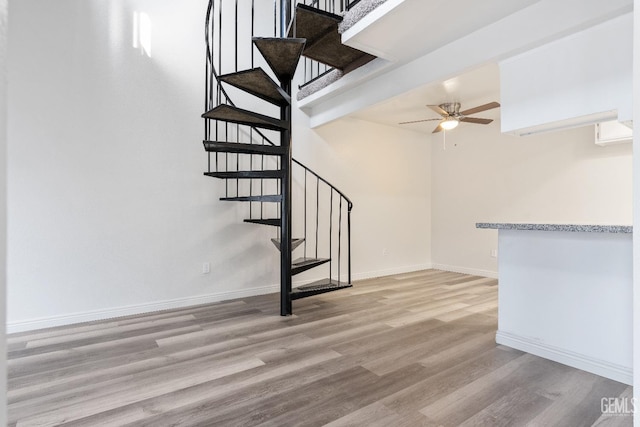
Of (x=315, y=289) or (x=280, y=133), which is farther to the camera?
(x=280, y=133)

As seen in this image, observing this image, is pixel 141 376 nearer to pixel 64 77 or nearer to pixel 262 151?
pixel 262 151

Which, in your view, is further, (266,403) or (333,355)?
(333,355)

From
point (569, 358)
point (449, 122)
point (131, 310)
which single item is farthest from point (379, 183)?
point (131, 310)

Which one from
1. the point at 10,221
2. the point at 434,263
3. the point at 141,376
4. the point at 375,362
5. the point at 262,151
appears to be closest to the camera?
the point at 141,376

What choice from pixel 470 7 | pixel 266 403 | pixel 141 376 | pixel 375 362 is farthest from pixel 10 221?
pixel 470 7

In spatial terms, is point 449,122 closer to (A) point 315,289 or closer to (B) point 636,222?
(A) point 315,289

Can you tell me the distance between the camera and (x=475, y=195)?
5.21m

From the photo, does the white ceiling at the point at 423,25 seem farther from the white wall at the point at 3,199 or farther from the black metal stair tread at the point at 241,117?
the white wall at the point at 3,199

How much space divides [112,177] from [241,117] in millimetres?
1460

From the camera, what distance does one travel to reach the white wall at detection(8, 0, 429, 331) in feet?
8.95

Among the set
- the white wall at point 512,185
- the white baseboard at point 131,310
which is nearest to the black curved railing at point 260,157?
the white baseboard at point 131,310

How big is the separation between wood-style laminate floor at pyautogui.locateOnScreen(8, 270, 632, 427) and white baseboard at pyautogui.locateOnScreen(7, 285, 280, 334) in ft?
0.35

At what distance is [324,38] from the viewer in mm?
2844

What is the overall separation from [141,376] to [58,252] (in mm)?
1683
